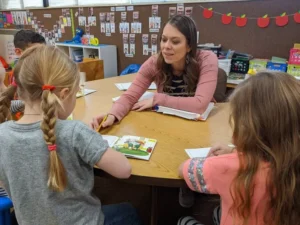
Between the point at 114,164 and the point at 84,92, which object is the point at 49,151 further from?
the point at 84,92

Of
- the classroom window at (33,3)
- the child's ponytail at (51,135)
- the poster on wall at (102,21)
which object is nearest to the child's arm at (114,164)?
the child's ponytail at (51,135)

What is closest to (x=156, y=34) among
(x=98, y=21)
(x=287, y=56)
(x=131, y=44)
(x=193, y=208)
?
(x=131, y=44)

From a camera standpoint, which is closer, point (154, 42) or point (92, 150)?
point (92, 150)

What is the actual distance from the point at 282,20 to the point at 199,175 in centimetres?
216

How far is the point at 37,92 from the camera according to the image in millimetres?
840

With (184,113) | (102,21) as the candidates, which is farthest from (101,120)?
(102,21)

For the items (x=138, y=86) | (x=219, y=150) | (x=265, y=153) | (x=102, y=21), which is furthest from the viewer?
(x=102, y=21)

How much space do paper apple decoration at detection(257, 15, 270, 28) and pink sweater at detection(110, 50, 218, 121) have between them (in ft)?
4.13

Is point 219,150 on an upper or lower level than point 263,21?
lower

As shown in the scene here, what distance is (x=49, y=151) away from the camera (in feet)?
2.59

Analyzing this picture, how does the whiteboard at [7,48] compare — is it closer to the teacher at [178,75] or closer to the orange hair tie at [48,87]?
the teacher at [178,75]

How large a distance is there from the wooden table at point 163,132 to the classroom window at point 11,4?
4.03 m

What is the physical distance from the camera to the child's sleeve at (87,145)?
81 centimetres

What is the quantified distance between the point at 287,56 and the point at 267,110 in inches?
82.1
